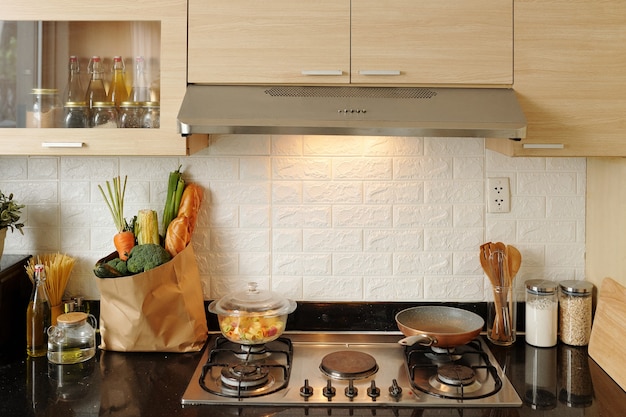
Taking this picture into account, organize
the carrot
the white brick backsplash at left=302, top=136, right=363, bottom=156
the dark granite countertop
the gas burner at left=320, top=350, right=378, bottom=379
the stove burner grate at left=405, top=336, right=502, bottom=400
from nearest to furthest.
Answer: the dark granite countertop, the stove burner grate at left=405, top=336, right=502, bottom=400, the gas burner at left=320, top=350, right=378, bottom=379, the carrot, the white brick backsplash at left=302, top=136, right=363, bottom=156

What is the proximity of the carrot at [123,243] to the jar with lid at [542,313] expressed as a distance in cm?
129

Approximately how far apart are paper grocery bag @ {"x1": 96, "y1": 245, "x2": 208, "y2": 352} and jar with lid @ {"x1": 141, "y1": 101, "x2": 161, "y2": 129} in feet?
1.40

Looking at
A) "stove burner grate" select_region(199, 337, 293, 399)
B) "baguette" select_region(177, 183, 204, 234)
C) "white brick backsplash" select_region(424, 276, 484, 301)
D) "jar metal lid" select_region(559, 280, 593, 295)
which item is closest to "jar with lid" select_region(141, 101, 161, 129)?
"baguette" select_region(177, 183, 204, 234)

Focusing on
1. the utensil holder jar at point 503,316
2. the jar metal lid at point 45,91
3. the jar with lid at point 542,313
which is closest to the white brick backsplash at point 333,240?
the utensil holder jar at point 503,316

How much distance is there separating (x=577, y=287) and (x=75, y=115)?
1.63 m

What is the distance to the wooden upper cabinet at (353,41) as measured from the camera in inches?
73.6

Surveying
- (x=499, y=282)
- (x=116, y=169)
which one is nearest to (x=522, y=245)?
(x=499, y=282)

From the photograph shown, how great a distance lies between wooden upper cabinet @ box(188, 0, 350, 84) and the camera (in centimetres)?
187

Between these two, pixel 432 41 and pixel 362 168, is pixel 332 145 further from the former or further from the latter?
pixel 432 41

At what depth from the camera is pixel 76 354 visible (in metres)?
2.05

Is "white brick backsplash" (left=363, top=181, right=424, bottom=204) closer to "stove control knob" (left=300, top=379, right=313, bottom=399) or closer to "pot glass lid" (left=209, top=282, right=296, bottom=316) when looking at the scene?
"pot glass lid" (left=209, top=282, right=296, bottom=316)

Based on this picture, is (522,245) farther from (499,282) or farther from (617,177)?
(617,177)

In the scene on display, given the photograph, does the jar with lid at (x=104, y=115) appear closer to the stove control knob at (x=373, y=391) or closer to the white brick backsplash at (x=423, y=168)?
the white brick backsplash at (x=423, y=168)

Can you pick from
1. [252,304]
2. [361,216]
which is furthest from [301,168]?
[252,304]
